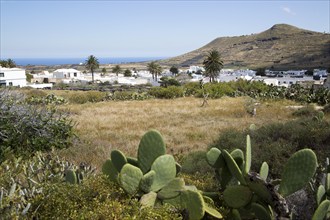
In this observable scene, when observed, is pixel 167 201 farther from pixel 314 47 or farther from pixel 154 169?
pixel 314 47

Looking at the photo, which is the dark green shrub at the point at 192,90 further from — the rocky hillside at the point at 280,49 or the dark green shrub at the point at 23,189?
the rocky hillside at the point at 280,49

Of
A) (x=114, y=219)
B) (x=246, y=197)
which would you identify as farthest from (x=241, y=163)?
(x=114, y=219)

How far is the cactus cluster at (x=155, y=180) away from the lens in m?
3.07

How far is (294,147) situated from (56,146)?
18.1ft

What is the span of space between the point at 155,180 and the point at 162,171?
112 millimetres

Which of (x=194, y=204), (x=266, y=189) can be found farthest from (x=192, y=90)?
(x=194, y=204)

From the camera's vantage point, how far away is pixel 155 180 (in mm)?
3357

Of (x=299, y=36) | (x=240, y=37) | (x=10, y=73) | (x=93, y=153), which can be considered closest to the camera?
(x=93, y=153)

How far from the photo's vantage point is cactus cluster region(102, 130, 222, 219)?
3.07 meters

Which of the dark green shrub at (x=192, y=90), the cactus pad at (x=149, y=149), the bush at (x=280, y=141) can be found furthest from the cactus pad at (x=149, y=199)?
the dark green shrub at (x=192, y=90)

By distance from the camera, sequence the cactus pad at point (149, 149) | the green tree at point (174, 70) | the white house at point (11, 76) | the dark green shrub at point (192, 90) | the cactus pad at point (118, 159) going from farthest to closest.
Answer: the green tree at point (174, 70) → the white house at point (11, 76) → the dark green shrub at point (192, 90) → the cactus pad at point (118, 159) → the cactus pad at point (149, 149)

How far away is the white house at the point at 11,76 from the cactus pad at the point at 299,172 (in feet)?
164

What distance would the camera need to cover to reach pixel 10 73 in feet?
168

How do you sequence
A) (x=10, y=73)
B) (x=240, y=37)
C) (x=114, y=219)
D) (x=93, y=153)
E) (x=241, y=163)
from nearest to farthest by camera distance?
(x=114, y=219)
(x=241, y=163)
(x=93, y=153)
(x=10, y=73)
(x=240, y=37)
